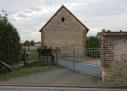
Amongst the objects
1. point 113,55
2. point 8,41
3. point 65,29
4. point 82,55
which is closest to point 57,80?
point 113,55

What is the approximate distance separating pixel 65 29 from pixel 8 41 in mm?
32027

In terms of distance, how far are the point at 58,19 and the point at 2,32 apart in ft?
105

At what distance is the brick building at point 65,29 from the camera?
60344 mm

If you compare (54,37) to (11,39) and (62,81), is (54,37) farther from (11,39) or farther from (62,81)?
(62,81)

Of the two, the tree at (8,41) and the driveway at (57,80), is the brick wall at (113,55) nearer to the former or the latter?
the driveway at (57,80)

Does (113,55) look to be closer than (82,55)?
Yes

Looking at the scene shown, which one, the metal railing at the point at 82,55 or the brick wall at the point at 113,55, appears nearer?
the brick wall at the point at 113,55

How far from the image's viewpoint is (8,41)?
29.7 m

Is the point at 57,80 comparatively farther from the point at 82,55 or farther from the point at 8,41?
the point at 8,41

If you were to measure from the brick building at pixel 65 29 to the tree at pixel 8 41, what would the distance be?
96.6 feet

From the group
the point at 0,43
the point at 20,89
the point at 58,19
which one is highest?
the point at 58,19

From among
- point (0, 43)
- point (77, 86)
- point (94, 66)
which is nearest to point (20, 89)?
point (77, 86)

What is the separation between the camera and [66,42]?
6034 cm

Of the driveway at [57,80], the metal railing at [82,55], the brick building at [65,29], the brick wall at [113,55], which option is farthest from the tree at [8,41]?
the brick building at [65,29]
